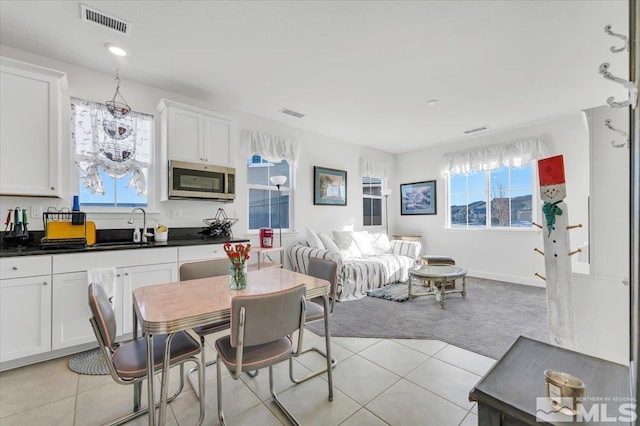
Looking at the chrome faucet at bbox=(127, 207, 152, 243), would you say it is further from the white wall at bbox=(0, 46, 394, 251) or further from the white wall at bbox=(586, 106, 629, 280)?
the white wall at bbox=(586, 106, 629, 280)

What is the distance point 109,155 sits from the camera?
2.89m

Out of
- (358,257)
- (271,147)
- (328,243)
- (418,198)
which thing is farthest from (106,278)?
(418,198)

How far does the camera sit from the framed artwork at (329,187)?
16.2 feet

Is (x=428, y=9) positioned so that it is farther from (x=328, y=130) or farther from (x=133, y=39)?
(x=328, y=130)

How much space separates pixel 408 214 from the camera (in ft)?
20.7

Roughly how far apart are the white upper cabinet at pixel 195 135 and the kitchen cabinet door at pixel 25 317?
5.33 ft

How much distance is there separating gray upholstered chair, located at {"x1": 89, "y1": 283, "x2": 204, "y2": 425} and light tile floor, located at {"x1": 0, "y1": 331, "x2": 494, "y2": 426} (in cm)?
28

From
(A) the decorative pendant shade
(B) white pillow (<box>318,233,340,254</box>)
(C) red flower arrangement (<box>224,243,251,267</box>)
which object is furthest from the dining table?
(B) white pillow (<box>318,233,340,254</box>)

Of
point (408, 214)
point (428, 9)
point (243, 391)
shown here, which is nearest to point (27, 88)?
point (243, 391)

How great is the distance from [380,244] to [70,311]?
14.4 feet

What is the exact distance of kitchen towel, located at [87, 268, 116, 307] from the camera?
2365 mm

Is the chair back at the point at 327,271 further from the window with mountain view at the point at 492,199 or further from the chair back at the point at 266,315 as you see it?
the window with mountain view at the point at 492,199

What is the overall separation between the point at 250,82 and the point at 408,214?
452cm

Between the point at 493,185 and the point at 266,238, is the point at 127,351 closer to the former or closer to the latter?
the point at 266,238
